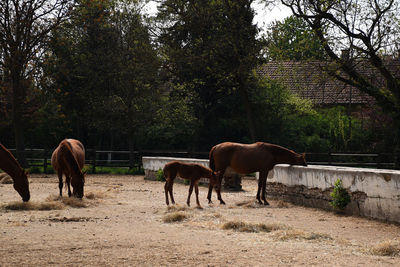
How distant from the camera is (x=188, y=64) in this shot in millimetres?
29188

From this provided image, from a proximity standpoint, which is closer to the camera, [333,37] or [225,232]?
[225,232]

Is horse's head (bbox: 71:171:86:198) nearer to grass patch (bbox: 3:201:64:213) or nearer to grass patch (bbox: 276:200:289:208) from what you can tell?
grass patch (bbox: 3:201:64:213)

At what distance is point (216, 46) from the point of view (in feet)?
88.1

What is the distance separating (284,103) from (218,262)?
79.0 feet

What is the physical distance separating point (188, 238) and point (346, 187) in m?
4.51

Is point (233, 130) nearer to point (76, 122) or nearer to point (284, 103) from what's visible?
point (284, 103)

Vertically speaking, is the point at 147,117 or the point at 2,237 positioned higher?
the point at 147,117

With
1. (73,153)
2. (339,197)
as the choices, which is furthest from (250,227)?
(73,153)

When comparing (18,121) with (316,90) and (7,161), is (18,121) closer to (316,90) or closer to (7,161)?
(316,90)

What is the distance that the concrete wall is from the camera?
9516 mm

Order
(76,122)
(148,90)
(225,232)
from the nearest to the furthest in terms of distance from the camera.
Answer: (225,232)
(148,90)
(76,122)

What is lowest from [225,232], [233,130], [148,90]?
[225,232]

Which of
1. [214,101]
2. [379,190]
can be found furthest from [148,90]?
[379,190]

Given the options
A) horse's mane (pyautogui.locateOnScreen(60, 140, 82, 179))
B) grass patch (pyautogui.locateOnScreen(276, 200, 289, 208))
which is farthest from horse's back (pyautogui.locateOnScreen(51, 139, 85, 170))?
grass patch (pyautogui.locateOnScreen(276, 200, 289, 208))
